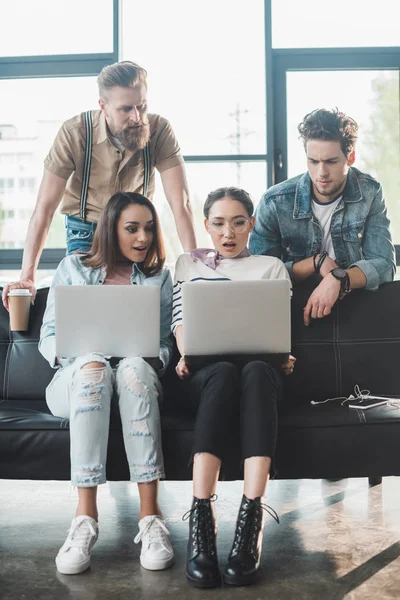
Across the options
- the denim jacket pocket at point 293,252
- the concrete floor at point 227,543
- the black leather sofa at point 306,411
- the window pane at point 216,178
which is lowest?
the concrete floor at point 227,543

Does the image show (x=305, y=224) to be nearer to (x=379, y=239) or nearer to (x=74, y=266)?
(x=379, y=239)

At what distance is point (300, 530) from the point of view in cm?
222

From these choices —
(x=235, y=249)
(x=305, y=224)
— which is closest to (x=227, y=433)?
(x=235, y=249)

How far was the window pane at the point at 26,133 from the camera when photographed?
4.16m

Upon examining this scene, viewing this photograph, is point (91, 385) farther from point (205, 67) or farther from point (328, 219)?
point (205, 67)

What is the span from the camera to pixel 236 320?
1976mm

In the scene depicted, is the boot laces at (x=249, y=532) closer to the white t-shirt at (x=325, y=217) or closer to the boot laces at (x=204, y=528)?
the boot laces at (x=204, y=528)

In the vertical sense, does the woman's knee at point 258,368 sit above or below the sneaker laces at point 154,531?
above

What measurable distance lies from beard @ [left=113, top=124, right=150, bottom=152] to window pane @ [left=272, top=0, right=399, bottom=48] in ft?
6.04

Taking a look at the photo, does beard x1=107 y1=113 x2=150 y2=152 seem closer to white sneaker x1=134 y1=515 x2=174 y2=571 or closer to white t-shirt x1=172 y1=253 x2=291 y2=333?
white t-shirt x1=172 y1=253 x2=291 y2=333

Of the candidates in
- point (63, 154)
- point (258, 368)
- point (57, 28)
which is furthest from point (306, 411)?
point (57, 28)

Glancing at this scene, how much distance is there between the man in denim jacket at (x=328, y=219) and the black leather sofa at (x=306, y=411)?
0.38 feet

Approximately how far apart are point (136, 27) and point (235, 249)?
2.34 m

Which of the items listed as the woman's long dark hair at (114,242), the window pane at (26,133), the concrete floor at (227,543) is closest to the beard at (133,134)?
the woman's long dark hair at (114,242)
